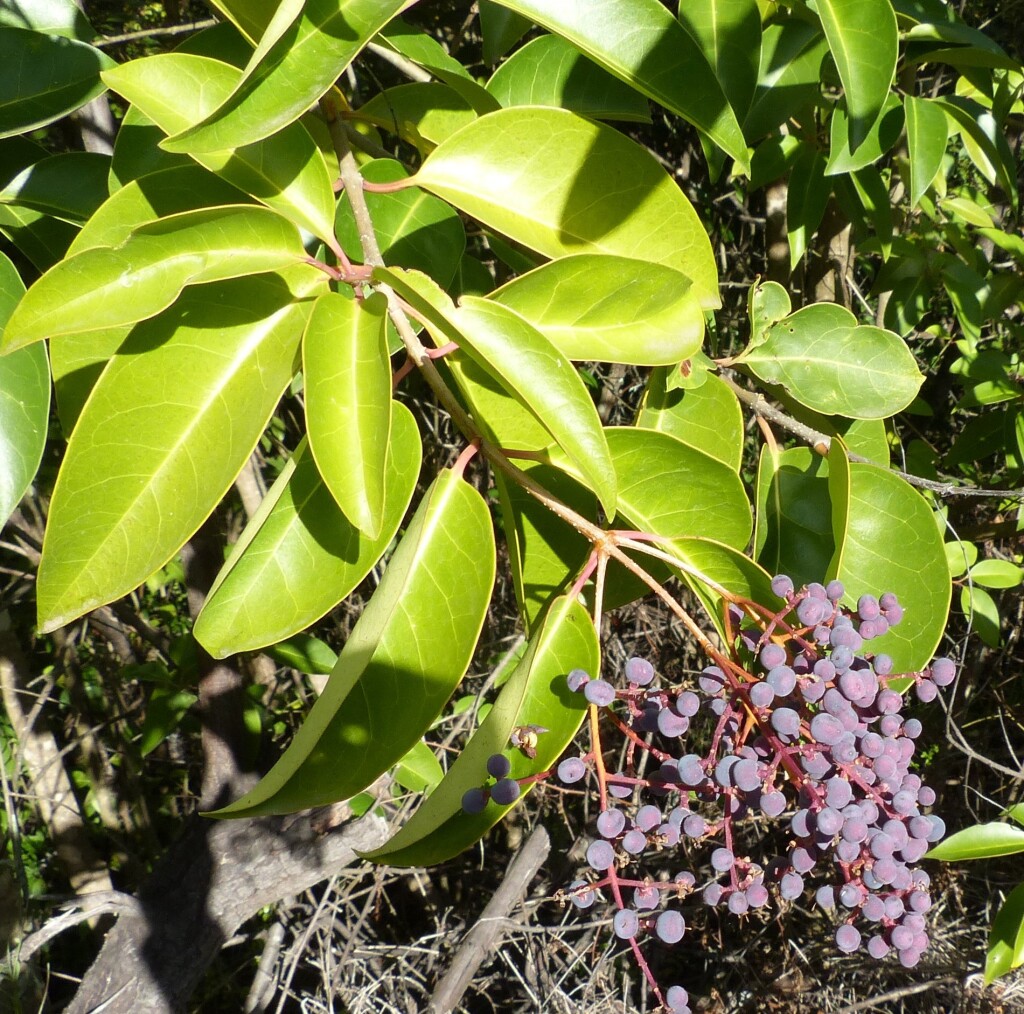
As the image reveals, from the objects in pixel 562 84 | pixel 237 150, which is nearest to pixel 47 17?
pixel 237 150

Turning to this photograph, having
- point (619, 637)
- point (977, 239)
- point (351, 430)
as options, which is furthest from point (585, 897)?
point (977, 239)

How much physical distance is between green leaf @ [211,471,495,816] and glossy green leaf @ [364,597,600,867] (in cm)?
6

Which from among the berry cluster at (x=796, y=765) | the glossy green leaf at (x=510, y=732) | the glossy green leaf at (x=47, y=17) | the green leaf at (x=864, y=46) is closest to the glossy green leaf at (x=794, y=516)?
the berry cluster at (x=796, y=765)

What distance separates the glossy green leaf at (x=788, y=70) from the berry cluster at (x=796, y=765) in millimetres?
639

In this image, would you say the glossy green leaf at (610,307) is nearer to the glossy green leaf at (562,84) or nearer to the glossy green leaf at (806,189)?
the glossy green leaf at (562,84)

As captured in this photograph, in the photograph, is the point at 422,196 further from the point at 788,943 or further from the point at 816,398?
the point at 788,943

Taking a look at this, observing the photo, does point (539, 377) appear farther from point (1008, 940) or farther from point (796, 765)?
Answer: point (1008, 940)

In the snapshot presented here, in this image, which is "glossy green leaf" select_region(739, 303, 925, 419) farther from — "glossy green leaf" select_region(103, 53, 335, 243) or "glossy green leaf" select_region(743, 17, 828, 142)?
"glossy green leaf" select_region(103, 53, 335, 243)

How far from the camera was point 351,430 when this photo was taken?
2.45 feet

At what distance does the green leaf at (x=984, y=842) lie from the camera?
1.39 m

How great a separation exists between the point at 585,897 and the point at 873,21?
898 millimetres

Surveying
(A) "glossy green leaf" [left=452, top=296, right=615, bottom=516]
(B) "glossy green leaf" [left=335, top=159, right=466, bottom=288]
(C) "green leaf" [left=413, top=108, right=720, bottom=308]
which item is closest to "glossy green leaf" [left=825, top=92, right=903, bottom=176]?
(C) "green leaf" [left=413, top=108, right=720, bottom=308]

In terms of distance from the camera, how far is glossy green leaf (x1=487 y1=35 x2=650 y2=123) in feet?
3.51

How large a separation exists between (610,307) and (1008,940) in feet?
4.55
